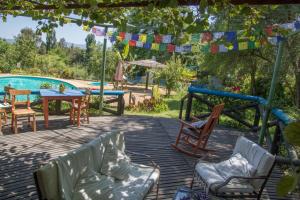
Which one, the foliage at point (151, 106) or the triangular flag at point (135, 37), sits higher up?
the triangular flag at point (135, 37)

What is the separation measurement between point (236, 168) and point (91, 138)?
3.25m

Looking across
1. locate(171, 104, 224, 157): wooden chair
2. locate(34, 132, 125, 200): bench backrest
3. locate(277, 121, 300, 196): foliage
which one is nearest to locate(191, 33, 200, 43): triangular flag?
locate(171, 104, 224, 157): wooden chair

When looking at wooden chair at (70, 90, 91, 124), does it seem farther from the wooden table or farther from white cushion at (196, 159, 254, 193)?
white cushion at (196, 159, 254, 193)

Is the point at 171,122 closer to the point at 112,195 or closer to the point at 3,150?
the point at 3,150

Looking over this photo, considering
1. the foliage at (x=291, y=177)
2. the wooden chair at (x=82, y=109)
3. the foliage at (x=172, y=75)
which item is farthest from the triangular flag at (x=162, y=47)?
the foliage at (x=291, y=177)

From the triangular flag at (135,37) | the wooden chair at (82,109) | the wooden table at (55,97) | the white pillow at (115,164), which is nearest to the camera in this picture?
the white pillow at (115,164)

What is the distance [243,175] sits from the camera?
3568 mm

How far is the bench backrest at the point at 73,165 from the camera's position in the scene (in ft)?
7.73

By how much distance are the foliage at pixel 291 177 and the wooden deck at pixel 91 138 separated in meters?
3.34

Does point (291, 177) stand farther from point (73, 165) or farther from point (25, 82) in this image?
point (25, 82)

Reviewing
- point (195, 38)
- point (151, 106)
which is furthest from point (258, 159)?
point (151, 106)

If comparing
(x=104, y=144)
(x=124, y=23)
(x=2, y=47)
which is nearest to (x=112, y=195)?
(x=104, y=144)

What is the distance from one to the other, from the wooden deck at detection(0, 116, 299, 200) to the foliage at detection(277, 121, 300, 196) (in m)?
3.34

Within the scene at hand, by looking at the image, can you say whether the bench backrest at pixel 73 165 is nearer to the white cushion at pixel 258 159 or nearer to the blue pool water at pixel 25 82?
the white cushion at pixel 258 159
